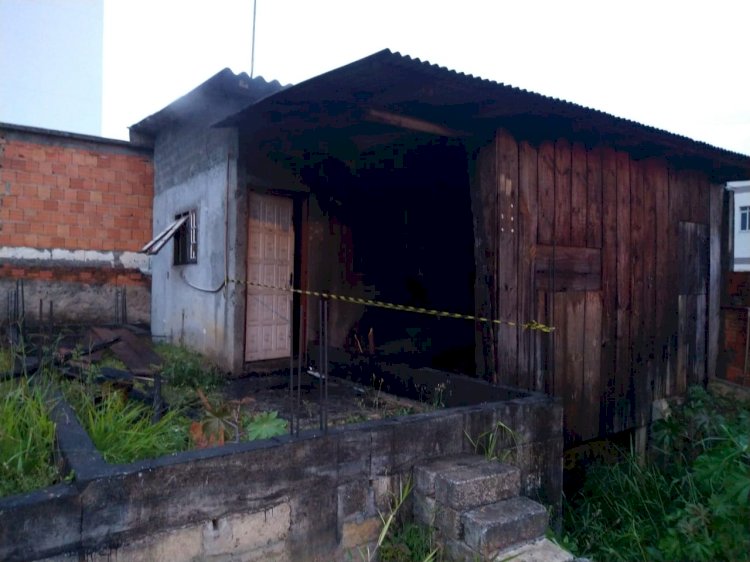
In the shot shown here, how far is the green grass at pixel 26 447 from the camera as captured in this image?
2598 mm

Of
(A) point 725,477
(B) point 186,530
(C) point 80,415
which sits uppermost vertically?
(C) point 80,415

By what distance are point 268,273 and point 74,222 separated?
3.54m

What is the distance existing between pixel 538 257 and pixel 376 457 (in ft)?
9.80

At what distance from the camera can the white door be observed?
6535 millimetres

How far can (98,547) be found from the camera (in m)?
2.41

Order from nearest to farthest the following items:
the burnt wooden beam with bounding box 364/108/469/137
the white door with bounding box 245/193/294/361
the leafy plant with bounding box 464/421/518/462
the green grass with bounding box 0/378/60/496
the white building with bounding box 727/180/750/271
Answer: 1. the green grass with bounding box 0/378/60/496
2. the leafy plant with bounding box 464/421/518/462
3. the burnt wooden beam with bounding box 364/108/469/137
4. the white door with bounding box 245/193/294/361
5. the white building with bounding box 727/180/750/271

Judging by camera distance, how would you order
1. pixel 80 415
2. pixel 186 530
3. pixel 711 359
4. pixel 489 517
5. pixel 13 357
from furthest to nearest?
pixel 711 359, pixel 13 357, pixel 80 415, pixel 489 517, pixel 186 530

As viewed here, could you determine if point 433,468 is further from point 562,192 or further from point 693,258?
point 693,258

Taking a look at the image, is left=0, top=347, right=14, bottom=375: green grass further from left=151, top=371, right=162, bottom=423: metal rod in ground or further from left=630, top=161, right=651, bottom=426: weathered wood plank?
left=630, top=161, right=651, bottom=426: weathered wood plank

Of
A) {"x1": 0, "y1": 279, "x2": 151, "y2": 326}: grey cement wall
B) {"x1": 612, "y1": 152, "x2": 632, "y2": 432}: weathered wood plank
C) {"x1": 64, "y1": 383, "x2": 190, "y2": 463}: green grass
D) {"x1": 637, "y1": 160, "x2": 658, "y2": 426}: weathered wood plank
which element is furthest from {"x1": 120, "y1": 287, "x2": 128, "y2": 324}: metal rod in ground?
{"x1": 637, "y1": 160, "x2": 658, "y2": 426}: weathered wood plank

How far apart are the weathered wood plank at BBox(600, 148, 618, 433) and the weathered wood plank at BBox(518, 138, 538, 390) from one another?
1.24m

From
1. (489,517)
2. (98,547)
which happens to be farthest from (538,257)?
(98,547)

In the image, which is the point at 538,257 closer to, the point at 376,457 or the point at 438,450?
the point at 438,450

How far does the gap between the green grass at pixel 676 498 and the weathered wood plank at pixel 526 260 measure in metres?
1.46
